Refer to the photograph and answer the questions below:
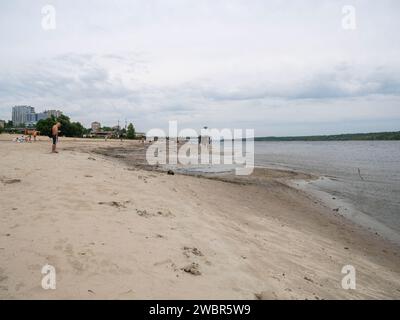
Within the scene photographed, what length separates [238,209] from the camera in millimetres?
10219

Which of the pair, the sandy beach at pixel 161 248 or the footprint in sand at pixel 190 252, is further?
the footprint in sand at pixel 190 252

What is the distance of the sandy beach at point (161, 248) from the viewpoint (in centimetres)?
393

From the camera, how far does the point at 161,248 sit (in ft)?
16.8

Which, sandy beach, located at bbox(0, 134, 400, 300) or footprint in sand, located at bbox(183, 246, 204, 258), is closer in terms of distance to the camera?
sandy beach, located at bbox(0, 134, 400, 300)

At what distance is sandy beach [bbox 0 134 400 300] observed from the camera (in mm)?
3932

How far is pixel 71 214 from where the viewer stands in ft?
19.9

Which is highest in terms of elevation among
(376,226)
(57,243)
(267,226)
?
(57,243)
